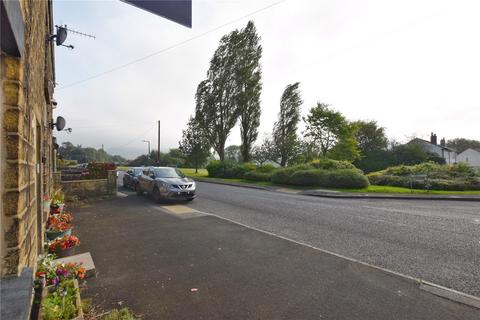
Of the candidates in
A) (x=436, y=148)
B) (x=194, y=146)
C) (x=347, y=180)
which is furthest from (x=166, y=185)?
(x=436, y=148)

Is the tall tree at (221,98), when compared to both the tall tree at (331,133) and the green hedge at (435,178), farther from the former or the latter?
the green hedge at (435,178)

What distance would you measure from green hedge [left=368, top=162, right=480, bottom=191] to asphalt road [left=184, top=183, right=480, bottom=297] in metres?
7.81

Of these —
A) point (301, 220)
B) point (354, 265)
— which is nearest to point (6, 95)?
point (354, 265)

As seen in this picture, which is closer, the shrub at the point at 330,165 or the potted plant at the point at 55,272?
the potted plant at the point at 55,272

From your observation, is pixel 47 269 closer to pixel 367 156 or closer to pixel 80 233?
pixel 80 233

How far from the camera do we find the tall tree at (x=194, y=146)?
39406mm

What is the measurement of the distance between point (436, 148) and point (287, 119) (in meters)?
37.3

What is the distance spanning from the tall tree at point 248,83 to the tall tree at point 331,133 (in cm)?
749

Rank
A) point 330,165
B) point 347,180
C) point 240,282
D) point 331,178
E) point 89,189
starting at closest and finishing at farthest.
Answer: point 240,282
point 89,189
point 347,180
point 331,178
point 330,165

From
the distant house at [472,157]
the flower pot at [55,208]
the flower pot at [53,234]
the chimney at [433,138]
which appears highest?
the chimney at [433,138]

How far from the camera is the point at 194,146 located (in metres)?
40.1

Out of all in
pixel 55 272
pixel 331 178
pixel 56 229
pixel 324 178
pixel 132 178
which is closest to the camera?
pixel 55 272

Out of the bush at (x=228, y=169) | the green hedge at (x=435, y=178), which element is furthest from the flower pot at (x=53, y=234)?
the bush at (x=228, y=169)

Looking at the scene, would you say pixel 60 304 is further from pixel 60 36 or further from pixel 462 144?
pixel 462 144
